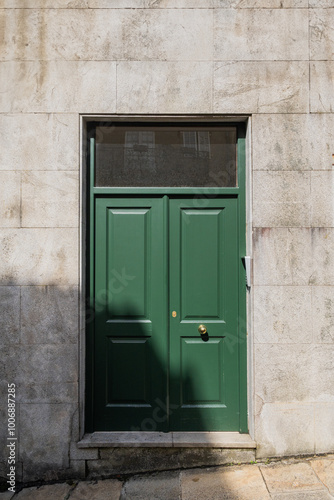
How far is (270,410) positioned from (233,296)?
1314 mm

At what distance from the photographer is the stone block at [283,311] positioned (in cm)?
436

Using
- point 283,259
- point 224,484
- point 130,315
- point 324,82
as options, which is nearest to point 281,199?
point 283,259

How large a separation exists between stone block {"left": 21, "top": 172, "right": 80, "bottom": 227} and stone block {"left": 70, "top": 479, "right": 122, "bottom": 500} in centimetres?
283

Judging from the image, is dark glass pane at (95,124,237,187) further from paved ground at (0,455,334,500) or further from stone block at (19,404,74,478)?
paved ground at (0,455,334,500)

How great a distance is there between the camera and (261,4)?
14.5ft

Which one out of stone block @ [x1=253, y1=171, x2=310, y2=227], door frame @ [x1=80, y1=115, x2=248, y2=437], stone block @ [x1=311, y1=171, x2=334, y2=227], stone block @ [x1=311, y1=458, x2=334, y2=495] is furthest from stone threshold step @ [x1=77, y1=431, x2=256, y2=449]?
stone block @ [x1=311, y1=171, x2=334, y2=227]

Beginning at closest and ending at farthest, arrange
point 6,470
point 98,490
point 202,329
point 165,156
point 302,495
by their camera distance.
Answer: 1. point 302,495
2. point 98,490
3. point 6,470
4. point 202,329
5. point 165,156

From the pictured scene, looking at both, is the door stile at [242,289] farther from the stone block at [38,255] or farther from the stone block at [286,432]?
the stone block at [38,255]

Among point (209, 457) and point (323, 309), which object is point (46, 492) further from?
point (323, 309)

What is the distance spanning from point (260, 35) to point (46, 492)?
5541 millimetres

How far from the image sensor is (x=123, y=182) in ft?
15.2

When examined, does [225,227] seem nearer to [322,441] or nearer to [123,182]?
[123,182]

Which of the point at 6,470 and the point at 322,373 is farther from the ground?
the point at 322,373

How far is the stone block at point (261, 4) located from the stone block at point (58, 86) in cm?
145
